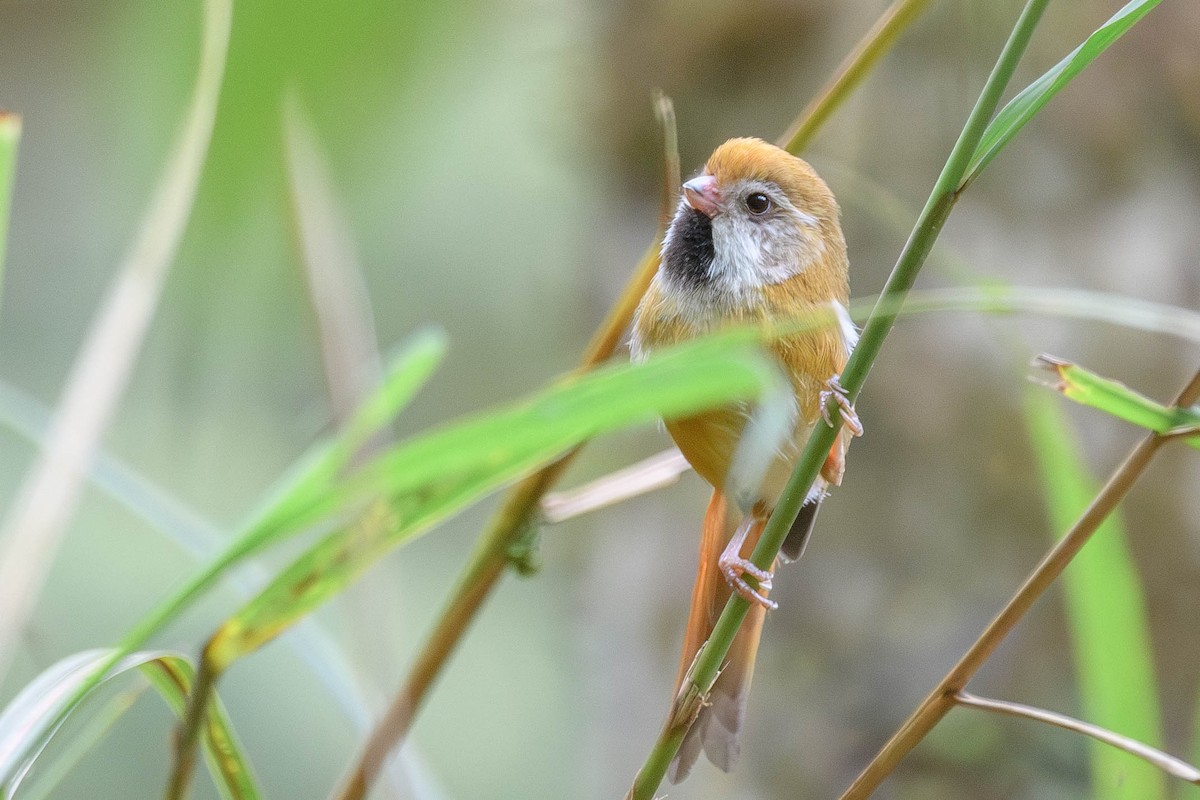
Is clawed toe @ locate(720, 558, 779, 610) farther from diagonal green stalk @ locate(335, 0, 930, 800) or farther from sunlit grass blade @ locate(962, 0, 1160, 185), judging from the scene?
sunlit grass blade @ locate(962, 0, 1160, 185)

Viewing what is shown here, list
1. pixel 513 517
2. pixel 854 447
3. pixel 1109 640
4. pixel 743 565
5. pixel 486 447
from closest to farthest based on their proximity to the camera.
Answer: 1. pixel 486 447
2. pixel 1109 640
3. pixel 513 517
4. pixel 743 565
5. pixel 854 447

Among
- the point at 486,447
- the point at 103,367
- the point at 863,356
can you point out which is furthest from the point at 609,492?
the point at 486,447

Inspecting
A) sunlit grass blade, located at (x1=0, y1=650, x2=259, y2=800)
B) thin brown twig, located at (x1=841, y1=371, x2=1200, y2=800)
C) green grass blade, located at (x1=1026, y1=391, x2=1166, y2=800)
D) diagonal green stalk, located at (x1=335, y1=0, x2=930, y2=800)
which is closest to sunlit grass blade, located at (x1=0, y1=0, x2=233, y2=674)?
sunlit grass blade, located at (x1=0, y1=650, x2=259, y2=800)

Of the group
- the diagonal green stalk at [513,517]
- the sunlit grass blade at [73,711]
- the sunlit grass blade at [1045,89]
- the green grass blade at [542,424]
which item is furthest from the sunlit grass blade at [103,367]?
the sunlit grass blade at [1045,89]

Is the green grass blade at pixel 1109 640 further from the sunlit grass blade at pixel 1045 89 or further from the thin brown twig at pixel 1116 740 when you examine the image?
the sunlit grass blade at pixel 1045 89

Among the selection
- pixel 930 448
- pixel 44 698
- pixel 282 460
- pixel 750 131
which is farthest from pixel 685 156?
pixel 44 698

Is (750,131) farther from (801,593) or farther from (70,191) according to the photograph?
(70,191)

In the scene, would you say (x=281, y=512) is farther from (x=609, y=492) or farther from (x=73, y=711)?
(x=609, y=492)
